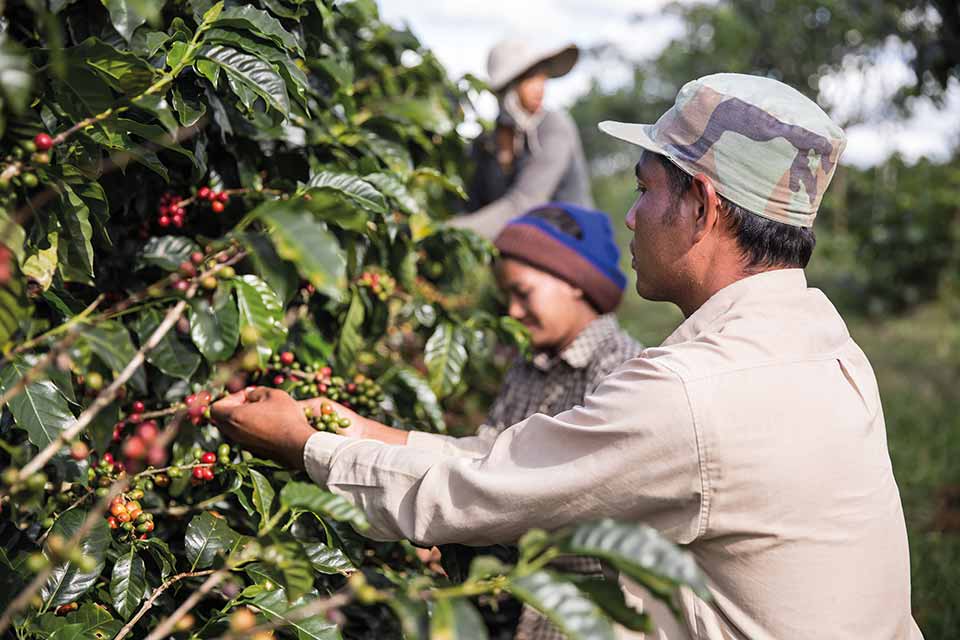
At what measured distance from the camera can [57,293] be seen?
5.31 feet

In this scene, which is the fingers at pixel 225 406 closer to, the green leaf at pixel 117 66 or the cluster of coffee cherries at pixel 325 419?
the cluster of coffee cherries at pixel 325 419

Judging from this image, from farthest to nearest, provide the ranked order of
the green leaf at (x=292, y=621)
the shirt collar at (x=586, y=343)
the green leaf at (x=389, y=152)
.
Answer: the shirt collar at (x=586, y=343) → the green leaf at (x=389, y=152) → the green leaf at (x=292, y=621)

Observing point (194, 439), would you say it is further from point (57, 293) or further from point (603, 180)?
point (603, 180)

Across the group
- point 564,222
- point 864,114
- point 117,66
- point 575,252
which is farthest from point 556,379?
point 864,114

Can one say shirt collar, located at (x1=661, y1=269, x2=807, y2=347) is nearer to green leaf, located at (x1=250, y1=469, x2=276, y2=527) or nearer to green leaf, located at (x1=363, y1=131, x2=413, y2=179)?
green leaf, located at (x1=250, y1=469, x2=276, y2=527)

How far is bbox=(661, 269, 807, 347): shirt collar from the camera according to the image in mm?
1727

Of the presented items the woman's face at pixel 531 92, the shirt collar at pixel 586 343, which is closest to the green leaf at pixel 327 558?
the shirt collar at pixel 586 343

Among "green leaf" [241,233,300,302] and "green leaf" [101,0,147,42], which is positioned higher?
"green leaf" [101,0,147,42]

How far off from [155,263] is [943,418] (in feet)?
20.0

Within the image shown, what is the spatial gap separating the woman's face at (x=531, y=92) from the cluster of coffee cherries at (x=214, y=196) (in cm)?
258

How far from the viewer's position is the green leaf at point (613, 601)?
45.4 inches

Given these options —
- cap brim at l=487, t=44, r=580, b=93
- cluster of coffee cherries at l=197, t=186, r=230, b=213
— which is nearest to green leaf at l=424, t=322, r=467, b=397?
cluster of coffee cherries at l=197, t=186, r=230, b=213

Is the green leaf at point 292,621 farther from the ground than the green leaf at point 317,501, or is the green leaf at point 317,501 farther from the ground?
the green leaf at point 317,501

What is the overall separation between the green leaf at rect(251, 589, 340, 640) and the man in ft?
0.88
